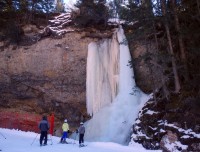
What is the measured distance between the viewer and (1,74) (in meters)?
24.5

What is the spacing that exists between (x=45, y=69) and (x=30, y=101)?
301 centimetres

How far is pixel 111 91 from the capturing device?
2262cm

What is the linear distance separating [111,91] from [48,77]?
4709 mm

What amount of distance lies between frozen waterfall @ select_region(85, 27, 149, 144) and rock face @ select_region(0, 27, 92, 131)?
956 mm

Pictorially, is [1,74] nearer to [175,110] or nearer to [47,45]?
[47,45]

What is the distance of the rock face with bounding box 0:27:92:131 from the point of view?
2359 centimetres

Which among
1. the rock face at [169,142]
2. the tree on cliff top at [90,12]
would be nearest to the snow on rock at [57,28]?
the tree on cliff top at [90,12]

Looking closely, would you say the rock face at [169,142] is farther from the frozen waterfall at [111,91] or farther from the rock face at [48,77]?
the rock face at [48,77]

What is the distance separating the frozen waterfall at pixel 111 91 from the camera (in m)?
21.2

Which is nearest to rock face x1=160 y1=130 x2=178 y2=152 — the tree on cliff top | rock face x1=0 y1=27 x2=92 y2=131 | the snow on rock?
rock face x1=0 y1=27 x2=92 y2=131

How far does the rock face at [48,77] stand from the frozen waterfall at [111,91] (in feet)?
3.14

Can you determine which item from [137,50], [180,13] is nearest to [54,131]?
[137,50]

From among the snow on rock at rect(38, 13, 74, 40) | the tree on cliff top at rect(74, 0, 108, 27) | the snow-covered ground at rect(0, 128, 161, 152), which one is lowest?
the snow-covered ground at rect(0, 128, 161, 152)

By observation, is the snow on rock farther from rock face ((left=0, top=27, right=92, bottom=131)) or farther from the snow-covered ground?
the snow-covered ground
